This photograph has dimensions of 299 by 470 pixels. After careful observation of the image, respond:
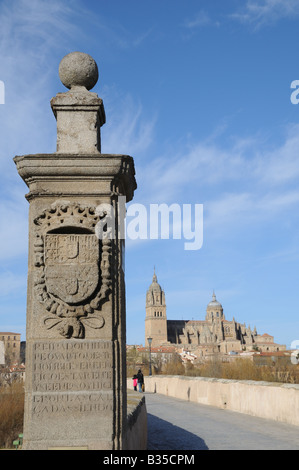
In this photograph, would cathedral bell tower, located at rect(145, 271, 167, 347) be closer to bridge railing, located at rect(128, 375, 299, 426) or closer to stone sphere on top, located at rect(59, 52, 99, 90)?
bridge railing, located at rect(128, 375, 299, 426)

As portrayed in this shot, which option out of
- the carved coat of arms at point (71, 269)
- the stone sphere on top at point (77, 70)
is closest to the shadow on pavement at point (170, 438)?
the carved coat of arms at point (71, 269)

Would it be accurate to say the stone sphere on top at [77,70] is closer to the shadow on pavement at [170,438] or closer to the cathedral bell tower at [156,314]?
the shadow on pavement at [170,438]

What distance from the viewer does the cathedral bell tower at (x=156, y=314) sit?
538 ft

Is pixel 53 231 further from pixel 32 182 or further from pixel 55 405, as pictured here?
pixel 55 405

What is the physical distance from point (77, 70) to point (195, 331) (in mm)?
170406

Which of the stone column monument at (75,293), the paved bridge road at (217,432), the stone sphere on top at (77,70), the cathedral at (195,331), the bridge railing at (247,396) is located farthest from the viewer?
the cathedral at (195,331)

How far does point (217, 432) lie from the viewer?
408 inches

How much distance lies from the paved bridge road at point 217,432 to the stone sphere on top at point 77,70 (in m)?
6.49

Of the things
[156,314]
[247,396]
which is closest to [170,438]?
[247,396]

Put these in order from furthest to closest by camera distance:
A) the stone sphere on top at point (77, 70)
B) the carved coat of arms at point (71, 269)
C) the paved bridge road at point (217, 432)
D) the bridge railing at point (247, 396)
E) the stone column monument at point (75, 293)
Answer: the bridge railing at point (247, 396) → the paved bridge road at point (217, 432) → the stone sphere on top at point (77, 70) → the carved coat of arms at point (71, 269) → the stone column monument at point (75, 293)

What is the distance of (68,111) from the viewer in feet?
14.5

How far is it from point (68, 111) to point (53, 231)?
1092 mm

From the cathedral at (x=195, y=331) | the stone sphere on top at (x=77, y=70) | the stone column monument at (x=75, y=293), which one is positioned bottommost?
the cathedral at (x=195, y=331)

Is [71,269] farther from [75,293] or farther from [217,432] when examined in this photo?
[217,432]
